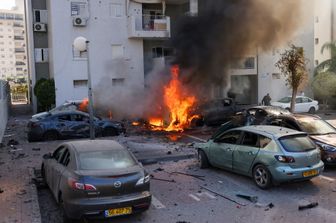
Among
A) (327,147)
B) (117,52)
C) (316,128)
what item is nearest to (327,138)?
(327,147)

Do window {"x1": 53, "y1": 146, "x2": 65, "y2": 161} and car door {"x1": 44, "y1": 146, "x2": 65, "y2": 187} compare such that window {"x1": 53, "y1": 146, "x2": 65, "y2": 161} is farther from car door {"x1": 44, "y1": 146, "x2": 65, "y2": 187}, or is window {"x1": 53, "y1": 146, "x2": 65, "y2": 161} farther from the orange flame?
the orange flame

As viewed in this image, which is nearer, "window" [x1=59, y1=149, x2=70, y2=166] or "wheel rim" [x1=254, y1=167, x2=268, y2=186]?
"window" [x1=59, y1=149, x2=70, y2=166]

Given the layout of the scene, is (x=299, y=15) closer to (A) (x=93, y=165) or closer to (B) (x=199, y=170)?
(B) (x=199, y=170)

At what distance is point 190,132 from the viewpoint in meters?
18.7

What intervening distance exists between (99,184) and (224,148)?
4364 mm

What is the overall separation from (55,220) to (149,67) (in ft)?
76.9

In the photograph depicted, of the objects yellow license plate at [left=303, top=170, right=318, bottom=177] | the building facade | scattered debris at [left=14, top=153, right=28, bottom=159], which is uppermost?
the building facade

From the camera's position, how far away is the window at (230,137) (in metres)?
9.84

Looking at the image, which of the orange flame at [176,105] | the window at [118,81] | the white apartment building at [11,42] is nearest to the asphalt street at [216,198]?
the orange flame at [176,105]

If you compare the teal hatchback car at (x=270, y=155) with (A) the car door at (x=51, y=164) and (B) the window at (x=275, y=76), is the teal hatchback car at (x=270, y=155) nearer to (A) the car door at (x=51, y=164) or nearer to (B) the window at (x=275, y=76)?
(A) the car door at (x=51, y=164)

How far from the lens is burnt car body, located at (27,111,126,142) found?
16203 millimetres

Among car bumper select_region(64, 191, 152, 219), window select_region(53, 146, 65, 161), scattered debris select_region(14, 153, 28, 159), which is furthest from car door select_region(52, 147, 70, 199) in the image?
scattered debris select_region(14, 153, 28, 159)

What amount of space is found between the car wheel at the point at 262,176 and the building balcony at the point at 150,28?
20959 mm

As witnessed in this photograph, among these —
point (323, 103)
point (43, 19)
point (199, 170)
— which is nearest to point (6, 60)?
point (43, 19)
